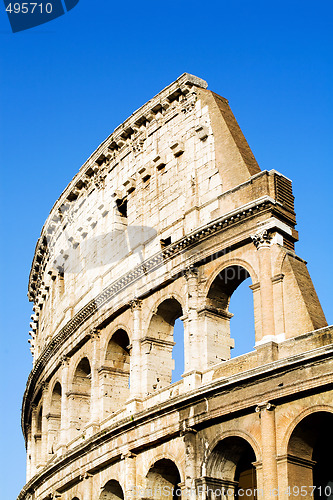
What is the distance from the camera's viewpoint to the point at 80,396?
90.8ft

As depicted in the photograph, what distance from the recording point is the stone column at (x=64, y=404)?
27.0 meters

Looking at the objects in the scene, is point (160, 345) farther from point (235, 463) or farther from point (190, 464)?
point (235, 463)

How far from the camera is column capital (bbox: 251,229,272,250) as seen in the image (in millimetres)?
20438

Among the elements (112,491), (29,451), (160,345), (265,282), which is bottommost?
(112,491)

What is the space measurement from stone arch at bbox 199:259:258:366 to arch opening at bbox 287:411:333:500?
11.7ft

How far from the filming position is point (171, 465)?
21625mm

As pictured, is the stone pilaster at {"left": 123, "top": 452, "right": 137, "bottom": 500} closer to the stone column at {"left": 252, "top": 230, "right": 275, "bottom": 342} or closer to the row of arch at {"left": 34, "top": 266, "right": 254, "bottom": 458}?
the row of arch at {"left": 34, "top": 266, "right": 254, "bottom": 458}

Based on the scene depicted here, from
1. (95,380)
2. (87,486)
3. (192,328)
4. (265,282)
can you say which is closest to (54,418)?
(95,380)

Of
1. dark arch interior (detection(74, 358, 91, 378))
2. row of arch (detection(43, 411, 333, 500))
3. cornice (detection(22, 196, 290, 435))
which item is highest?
cornice (detection(22, 196, 290, 435))

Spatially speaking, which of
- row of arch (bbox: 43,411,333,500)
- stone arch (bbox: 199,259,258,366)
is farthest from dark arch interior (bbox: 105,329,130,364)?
row of arch (bbox: 43,411,333,500)

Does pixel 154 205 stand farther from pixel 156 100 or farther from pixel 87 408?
pixel 87 408

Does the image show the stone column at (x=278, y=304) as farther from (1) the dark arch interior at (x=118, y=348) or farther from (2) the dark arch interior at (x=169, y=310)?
(1) the dark arch interior at (x=118, y=348)

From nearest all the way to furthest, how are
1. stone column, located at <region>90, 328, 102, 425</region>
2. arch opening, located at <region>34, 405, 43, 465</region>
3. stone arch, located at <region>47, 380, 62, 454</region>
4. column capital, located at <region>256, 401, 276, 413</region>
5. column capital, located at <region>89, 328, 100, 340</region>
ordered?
column capital, located at <region>256, 401, 276, 413</region> < stone column, located at <region>90, 328, 102, 425</region> < column capital, located at <region>89, 328, 100, 340</region> < stone arch, located at <region>47, 380, 62, 454</region> < arch opening, located at <region>34, 405, 43, 465</region>

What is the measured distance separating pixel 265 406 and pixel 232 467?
2374mm
